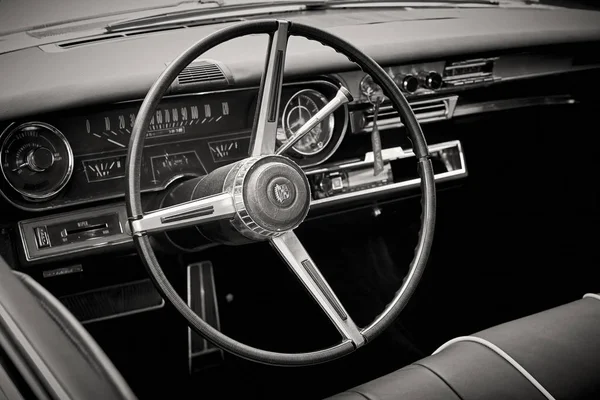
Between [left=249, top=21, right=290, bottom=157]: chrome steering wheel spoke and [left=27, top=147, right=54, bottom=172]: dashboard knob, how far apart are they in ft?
1.85

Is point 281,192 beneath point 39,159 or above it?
beneath

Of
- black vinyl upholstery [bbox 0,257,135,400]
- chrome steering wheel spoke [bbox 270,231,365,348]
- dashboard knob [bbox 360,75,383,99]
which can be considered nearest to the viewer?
black vinyl upholstery [bbox 0,257,135,400]

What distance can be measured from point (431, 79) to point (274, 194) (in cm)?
96

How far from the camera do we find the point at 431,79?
2.03 meters

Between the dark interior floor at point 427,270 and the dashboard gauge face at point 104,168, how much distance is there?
58 cm

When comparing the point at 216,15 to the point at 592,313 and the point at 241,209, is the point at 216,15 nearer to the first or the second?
the point at 241,209

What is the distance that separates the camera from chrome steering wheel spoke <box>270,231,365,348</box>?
137 cm

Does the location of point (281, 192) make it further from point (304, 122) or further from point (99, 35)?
point (99, 35)

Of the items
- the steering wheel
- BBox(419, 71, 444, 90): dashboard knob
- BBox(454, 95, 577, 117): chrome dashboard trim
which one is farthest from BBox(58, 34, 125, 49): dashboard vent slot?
BBox(454, 95, 577, 117): chrome dashboard trim

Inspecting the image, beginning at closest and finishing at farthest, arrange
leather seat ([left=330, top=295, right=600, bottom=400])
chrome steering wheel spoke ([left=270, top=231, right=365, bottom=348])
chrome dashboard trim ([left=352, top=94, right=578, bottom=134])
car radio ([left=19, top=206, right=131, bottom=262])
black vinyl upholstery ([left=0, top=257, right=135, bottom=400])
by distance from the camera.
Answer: black vinyl upholstery ([left=0, top=257, right=135, bottom=400]) < leather seat ([left=330, top=295, right=600, bottom=400]) < chrome steering wheel spoke ([left=270, top=231, right=365, bottom=348]) < car radio ([left=19, top=206, right=131, bottom=262]) < chrome dashboard trim ([left=352, top=94, right=578, bottom=134])

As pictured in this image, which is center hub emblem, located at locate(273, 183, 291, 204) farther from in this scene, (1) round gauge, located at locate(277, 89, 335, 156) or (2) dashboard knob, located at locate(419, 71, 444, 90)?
(2) dashboard knob, located at locate(419, 71, 444, 90)

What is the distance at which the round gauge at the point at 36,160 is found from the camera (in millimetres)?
1580

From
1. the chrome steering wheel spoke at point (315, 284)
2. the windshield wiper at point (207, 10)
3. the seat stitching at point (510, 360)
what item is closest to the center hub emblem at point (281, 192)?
the chrome steering wheel spoke at point (315, 284)

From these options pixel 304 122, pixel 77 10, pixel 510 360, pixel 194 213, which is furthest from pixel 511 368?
pixel 77 10
